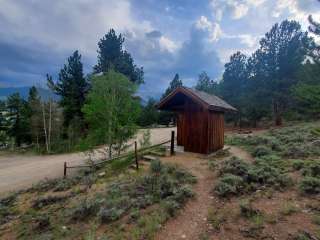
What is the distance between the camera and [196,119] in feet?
41.2

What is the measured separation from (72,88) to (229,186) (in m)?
25.4

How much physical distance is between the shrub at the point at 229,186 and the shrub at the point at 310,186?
5.29 feet

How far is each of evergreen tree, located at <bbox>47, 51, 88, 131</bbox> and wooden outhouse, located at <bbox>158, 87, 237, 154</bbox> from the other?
1756 centimetres

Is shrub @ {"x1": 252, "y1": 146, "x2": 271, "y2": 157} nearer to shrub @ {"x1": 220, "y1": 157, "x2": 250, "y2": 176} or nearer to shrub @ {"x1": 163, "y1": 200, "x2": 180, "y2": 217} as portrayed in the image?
shrub @ {"x1": 220, "y1": 157, "x2": 250, "y2": 176}

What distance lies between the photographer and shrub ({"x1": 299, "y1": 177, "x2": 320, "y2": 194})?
19.4 ft

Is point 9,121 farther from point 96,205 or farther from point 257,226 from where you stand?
point 257,226

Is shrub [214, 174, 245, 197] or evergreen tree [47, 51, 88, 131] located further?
evergreen tree [47, 51, 88, 131]

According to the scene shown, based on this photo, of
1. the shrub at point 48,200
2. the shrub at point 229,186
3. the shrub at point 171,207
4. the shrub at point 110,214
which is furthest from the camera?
the shrub at point 48,200

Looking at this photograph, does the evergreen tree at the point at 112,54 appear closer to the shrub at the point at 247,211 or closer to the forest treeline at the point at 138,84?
the forest treeline at the point at 138,84

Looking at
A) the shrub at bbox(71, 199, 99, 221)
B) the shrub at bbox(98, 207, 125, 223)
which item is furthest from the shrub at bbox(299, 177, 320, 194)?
the shrub at bbox(71, 199, 99, 221)

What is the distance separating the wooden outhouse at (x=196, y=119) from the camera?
1216cm

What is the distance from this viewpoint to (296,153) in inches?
400

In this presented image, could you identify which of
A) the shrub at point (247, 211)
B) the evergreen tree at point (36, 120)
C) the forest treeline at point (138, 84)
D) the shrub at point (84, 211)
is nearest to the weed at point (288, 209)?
the shrub at point (247, 211)

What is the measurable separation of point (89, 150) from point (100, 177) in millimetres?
3664
